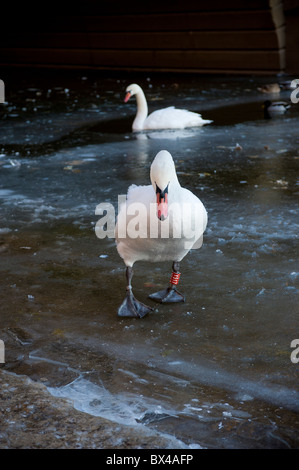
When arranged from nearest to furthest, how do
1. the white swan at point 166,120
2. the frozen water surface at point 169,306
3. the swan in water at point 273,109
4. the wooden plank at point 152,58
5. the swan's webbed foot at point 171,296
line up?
the frozen water surface at point 169,306
the swan's webbed foot at point 171,296
the white swan at point 166,120
the swan in water at point 273,109
the wooden plank at point 152,58

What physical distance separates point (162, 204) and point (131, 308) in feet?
2.43

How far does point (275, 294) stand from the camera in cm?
436

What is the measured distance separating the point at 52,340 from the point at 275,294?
4.77ft

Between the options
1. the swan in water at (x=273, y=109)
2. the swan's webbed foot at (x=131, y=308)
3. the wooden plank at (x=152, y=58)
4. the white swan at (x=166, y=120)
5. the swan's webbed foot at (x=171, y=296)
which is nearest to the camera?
the swan's webbed foot at (x=131, y=308)

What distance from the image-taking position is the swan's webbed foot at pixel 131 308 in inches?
163

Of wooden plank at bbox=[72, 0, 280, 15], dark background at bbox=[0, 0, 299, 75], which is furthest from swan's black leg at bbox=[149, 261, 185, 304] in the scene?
wooden plank at bbox=[72, 0, 280, 15]

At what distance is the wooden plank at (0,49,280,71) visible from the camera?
54.3 ft

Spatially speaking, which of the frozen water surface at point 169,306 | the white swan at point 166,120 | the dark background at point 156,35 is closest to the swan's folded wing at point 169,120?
the white swan at point 166,120

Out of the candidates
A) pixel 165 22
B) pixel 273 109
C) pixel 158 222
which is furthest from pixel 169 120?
pixel 165 22

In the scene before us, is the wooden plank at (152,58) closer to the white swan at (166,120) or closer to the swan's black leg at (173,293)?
the white swan at (166,120)

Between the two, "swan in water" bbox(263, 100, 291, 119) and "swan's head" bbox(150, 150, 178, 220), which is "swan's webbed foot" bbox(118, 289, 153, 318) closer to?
"swan's head" bbox(150, 150, 178, 220)

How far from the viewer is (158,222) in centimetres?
387

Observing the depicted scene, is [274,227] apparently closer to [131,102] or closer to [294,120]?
[294,120]

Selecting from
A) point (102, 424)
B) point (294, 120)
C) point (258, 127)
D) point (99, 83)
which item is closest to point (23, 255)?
point (102, 424)
